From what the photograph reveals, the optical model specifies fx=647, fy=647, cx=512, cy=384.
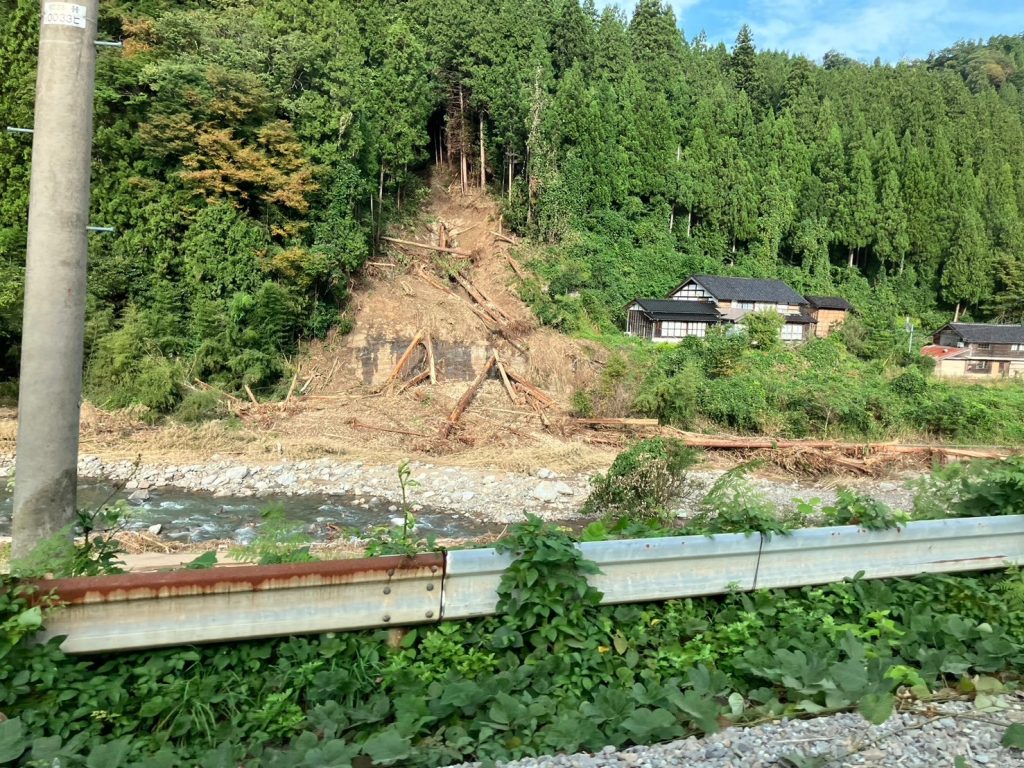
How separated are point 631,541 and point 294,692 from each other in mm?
1843

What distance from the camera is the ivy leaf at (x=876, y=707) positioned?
276 centimetres

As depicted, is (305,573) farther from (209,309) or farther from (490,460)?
(209,309)

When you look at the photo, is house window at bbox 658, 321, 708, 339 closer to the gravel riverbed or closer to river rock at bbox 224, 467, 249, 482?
the gravel riverbed

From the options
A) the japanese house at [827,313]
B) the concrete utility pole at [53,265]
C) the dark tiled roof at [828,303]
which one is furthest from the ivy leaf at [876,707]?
the dark tiled roof at [828,303]

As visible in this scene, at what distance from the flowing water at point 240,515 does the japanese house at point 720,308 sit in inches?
726

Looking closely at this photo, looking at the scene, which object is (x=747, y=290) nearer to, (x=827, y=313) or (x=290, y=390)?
(x=827, y=313)

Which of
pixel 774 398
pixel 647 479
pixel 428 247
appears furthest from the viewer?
pixel 428 247

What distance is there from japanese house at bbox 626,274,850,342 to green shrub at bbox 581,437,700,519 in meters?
19.3

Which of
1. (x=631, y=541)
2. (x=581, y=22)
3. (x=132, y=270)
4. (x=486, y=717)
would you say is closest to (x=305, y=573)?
(x=486, y=717)

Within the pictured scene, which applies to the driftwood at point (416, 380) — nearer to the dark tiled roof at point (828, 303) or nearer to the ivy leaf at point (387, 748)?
the ivy leaf at point (387, 748)

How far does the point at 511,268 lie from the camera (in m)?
29.9

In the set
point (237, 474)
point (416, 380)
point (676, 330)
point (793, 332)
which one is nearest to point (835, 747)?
point (237, 474)

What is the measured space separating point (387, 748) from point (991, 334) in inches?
1531

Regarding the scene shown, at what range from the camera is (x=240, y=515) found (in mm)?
13359
